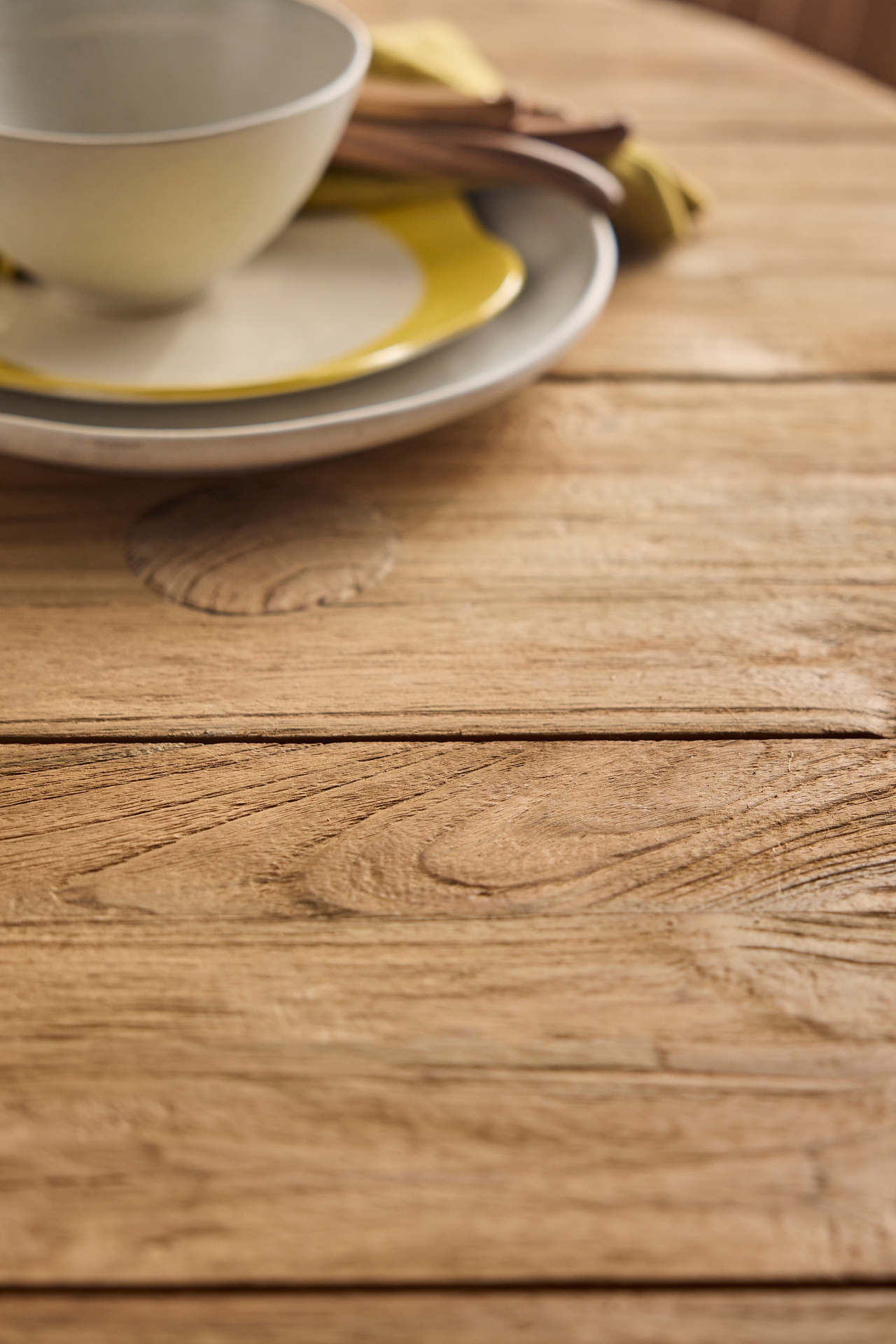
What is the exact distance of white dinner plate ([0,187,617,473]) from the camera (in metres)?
0.44

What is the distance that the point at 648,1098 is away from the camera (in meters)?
0.29

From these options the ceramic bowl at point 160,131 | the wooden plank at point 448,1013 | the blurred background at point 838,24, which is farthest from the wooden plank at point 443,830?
the blurred background at point 838,24

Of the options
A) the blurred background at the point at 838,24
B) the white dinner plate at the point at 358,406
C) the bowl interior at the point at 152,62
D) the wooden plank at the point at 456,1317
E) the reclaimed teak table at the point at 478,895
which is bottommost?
the wooden plank at the point at 456,1317

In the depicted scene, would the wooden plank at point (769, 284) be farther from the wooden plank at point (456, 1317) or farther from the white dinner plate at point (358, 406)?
the wooden plank at point (456, 1317)

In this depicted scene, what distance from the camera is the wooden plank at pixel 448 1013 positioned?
262 mm

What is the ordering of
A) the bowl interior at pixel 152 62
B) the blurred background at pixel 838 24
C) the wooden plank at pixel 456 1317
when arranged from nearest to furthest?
1. the wooden plank at pixel 456 1317
2. the bowl interior at pixel 152 62
3. the blurred background at pixel 838 24

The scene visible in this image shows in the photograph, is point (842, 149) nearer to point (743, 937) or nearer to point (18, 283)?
point (18, 283)

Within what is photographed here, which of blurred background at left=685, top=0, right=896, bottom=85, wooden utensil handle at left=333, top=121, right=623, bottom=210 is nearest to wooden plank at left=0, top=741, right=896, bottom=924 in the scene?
wooden utensil handle at left=333, top=121, right=623, bottom=210

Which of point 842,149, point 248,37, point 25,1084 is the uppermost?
point 842,149

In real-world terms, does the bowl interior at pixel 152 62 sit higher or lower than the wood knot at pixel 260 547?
higher

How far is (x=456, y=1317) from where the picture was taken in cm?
25

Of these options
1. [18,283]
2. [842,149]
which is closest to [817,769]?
[18,283]

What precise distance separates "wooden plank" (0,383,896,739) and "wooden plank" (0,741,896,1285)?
22 mm

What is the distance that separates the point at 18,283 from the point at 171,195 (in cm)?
14
